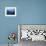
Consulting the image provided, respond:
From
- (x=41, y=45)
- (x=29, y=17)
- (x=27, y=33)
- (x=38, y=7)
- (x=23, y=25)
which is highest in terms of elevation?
(x=38, y=7)

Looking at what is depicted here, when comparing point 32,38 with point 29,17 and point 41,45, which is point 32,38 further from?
point 29,17

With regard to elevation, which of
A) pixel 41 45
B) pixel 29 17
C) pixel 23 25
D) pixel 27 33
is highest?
pixel 29 17

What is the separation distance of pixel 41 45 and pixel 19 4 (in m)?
1.25

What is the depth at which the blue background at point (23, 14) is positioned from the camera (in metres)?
3.17

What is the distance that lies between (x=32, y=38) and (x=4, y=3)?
1.23m

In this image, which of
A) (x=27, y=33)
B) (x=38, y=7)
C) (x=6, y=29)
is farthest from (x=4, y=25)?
(x=38, y=7)

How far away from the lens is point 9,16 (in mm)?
3174

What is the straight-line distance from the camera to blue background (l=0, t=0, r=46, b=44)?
3.17 metres

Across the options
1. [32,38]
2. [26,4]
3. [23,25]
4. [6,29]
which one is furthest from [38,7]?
[6,29]

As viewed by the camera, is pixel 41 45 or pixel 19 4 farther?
pixel 19 4

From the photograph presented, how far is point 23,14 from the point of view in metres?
3.19

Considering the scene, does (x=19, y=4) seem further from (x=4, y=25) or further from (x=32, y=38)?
(x=32, y=38)

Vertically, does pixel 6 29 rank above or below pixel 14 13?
below

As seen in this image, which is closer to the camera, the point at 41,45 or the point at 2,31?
the point at 41,45
